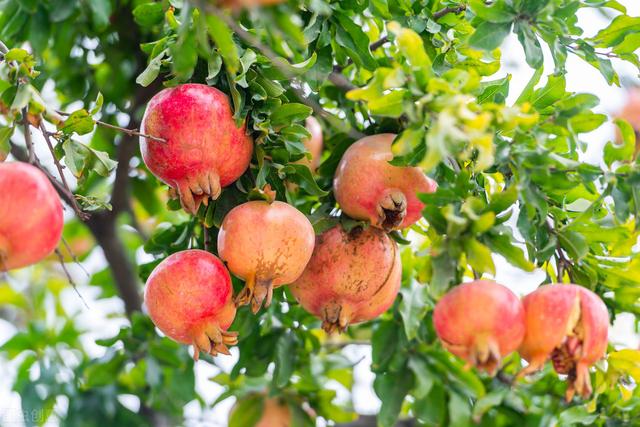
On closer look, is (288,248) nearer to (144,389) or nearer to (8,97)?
(8,97)

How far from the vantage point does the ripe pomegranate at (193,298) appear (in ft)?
5.68

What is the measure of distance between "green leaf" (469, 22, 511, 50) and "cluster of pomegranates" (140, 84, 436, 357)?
11.9 inches

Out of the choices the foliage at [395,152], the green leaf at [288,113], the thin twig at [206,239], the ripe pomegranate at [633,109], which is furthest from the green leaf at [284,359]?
the ripe pomegranate at [633,109]

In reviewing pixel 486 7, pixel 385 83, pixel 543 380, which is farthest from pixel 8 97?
pixel 543 380

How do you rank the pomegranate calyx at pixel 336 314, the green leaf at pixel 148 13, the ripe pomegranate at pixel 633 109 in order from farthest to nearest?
the ripe pomegranate at pixel 633 109 → the green leaf at pixel 148 13 → the pomegranate calyx at pixel 336 314

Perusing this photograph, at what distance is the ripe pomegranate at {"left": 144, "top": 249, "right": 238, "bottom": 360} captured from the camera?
1.73 metres

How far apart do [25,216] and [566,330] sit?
0.96 meters

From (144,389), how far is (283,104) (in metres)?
1.69

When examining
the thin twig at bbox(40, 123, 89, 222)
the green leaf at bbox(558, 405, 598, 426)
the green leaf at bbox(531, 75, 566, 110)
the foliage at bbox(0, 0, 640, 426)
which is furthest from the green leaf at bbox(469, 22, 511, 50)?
the green leaf at bbox(558, 405, 598, 426)

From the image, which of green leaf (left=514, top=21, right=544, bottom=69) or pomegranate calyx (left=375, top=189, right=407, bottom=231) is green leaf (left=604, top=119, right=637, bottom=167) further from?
pomegranate calyx (left=375, top=189, right=407, bottom=231)

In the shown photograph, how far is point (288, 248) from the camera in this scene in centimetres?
178

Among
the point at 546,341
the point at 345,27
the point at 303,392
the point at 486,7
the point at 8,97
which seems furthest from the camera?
the point at 303,392

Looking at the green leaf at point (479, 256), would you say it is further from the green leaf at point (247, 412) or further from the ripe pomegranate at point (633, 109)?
the ripe pomegranate at point (633, 109)

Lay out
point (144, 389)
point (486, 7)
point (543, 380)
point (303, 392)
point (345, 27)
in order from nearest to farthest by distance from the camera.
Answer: point (486, 7)
point (345, 27)
point (543, 380)
point (303, 392)
point (144, 389)
